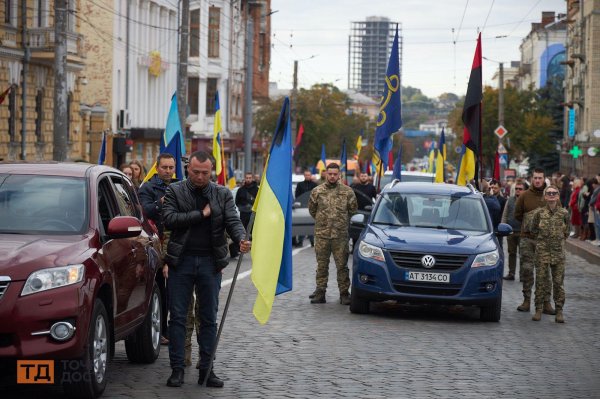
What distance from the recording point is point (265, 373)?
11.1 metres

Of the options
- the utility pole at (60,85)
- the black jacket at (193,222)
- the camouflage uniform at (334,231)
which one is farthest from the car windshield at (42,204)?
the utility pole at (60,85)

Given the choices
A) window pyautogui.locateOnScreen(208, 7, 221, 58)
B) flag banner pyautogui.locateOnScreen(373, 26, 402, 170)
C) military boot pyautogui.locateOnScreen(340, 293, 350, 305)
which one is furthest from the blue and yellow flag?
window pyautogui.locateOnScreen(208, 7, 221, 58)

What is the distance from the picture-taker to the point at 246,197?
28000mm

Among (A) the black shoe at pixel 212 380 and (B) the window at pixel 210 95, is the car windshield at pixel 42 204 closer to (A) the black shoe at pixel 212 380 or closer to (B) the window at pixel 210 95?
(A) the black shoe at pixel 212 380

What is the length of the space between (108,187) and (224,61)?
7086 centimetres

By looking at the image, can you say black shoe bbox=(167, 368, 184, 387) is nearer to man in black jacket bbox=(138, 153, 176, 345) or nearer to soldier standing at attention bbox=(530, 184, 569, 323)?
man in black jacket bbox=(138, 153, 176, 345)

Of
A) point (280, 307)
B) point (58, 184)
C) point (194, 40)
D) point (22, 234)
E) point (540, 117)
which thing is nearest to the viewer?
point (22, 234)

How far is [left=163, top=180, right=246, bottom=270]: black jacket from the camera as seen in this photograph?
1001 cm

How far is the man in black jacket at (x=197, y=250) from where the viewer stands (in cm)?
1007

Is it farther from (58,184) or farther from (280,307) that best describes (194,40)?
(58,184)

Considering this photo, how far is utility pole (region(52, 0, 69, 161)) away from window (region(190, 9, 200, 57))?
151 ft

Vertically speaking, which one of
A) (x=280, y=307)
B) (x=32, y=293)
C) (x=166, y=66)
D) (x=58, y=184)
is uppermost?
(x=166, y=66)

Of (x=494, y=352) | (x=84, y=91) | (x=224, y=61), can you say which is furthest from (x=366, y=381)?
(x=224, y=61)

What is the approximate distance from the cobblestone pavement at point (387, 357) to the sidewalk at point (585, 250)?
1156 cm
